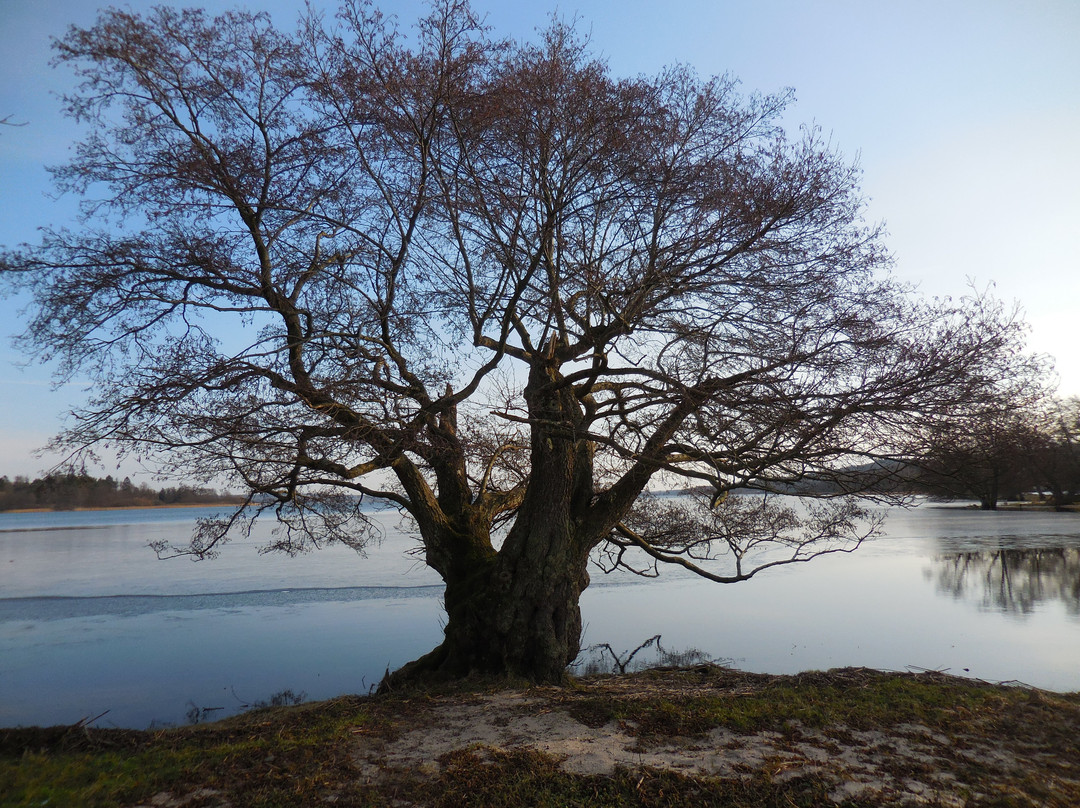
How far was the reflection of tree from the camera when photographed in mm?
15750

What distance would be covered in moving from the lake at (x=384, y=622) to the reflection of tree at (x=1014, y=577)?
8 cm

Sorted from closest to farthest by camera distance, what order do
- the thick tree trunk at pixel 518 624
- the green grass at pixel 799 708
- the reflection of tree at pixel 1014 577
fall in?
the green grass at pixel 799 708, the thick tree trunk at pixel 518 624, the reflection of tree at pixel 1014 577

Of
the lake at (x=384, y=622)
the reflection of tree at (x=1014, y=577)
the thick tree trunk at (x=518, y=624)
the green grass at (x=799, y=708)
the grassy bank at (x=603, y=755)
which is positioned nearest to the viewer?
the grassy bank at (x=603, y=755)

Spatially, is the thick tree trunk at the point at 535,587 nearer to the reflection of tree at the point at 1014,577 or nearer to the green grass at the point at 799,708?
the green grass at the point at 799,708

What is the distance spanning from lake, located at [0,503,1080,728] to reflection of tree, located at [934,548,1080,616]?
8 centimetres

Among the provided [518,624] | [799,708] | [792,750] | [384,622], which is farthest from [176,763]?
[384,622]

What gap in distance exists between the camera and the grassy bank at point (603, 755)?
4.04m

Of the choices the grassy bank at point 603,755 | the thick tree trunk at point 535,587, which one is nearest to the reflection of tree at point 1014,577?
the grassy bank at point 603,755

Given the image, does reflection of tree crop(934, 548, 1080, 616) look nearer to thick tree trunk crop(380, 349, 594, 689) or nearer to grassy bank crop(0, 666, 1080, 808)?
grassy bank crop(0, 666, 1080, 808)

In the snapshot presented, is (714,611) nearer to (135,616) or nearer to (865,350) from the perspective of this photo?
(865,350)

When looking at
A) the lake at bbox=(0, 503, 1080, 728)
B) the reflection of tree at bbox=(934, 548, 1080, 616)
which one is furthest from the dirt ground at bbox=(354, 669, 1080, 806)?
the reflection of tree at bbox=(934, 548, 1080, 616)

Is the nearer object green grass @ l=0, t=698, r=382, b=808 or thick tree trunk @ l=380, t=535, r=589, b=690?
green grass @ l=0, t=698, r=382, b=808

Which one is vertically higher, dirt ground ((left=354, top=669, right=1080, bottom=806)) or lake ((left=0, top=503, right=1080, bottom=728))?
dirt ground ((left=354, top=669, right=1080, bottom=806))

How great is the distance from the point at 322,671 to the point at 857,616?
11473 mm
